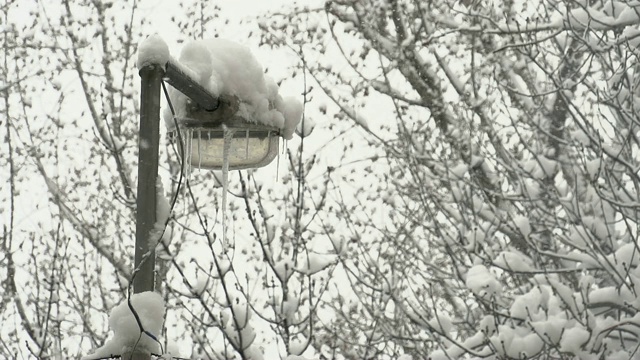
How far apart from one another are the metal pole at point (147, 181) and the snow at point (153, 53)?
0.7 inches

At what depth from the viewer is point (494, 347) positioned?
511 cm

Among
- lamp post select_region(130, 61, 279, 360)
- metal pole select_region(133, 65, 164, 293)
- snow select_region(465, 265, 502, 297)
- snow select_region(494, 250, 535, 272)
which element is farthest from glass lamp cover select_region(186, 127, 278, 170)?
snow select_region(494, 250, 535, 272)

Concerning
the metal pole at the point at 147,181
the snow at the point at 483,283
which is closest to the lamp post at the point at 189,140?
the metal pole at the point at 147,181

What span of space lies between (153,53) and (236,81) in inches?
26.5

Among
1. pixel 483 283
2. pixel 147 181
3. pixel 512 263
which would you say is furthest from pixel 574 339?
pixel 147 181

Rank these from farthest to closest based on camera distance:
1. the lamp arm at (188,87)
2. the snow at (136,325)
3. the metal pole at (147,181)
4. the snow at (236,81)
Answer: the snow at (236,81), the lamp arm at (188,87), the metal pole at (147,181), the snow at (136,325)

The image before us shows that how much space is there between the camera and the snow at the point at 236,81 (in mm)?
3299

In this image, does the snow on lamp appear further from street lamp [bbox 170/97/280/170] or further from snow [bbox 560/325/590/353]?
snow [bbox 560/325/590/353]

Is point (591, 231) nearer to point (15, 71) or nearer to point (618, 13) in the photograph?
point (618, 13)

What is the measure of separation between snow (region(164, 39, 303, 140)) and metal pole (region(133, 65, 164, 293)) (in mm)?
343

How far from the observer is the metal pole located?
2.78 metres

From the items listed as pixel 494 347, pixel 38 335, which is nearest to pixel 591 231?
pixel 494 347

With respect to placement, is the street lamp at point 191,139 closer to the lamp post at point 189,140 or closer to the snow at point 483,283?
the lamp post at point 189,140

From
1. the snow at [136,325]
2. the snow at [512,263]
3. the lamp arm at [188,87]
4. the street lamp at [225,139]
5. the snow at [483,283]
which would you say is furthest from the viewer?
the snow at [512,263]
